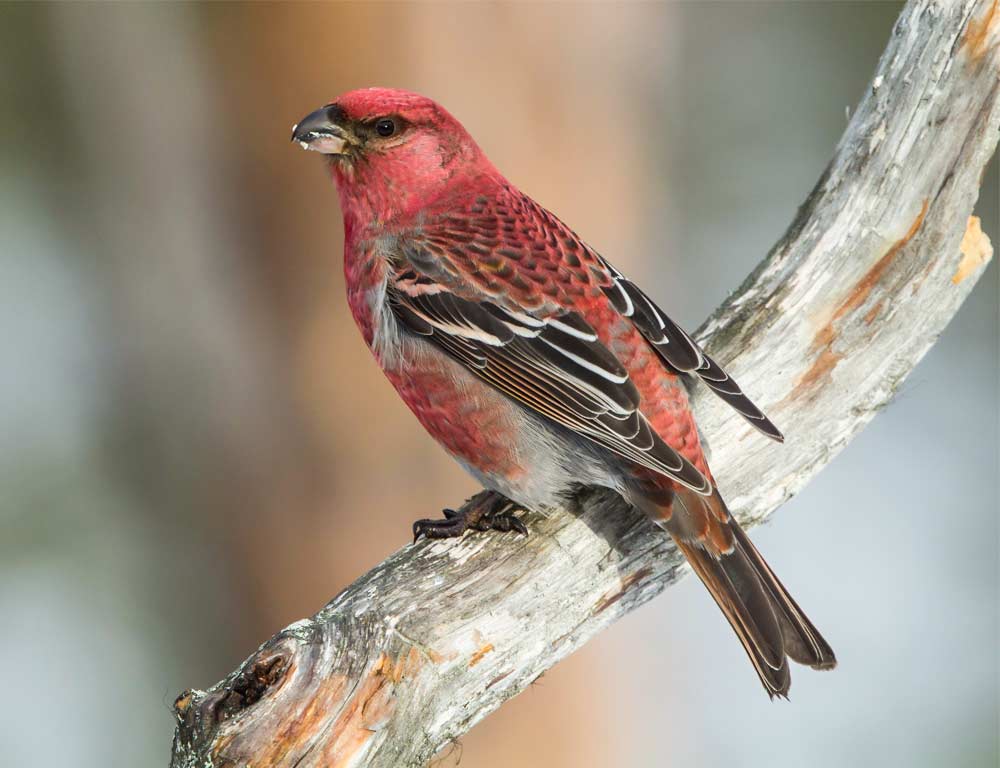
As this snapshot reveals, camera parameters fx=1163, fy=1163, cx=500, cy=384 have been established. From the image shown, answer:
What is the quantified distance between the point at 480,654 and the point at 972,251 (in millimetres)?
2126

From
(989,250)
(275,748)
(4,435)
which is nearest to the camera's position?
(275,748)

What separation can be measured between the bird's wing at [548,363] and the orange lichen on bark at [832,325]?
708mm

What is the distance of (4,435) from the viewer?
25.3ft

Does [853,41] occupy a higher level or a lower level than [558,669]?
higher

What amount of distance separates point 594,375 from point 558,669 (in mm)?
2522

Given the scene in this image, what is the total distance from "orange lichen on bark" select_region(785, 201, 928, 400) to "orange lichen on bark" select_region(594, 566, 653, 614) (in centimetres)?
79

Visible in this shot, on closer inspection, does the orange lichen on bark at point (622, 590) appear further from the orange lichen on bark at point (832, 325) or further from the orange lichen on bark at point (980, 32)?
the orange lichen on bark at point (980, 32)

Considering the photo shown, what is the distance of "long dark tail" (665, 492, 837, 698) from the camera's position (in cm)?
334

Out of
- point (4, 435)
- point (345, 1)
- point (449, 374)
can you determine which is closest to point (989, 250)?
point (449, 374)

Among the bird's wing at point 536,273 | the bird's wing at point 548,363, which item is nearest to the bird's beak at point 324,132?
the bird's wing at point 536,273

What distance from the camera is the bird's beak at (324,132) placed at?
12.5 ft

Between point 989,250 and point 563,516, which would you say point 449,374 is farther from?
point 989,250

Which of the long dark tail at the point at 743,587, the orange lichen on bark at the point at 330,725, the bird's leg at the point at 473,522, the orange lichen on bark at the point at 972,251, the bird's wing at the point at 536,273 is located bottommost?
the long dark tail at the point at 743,587

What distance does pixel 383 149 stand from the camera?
393 centimetres
